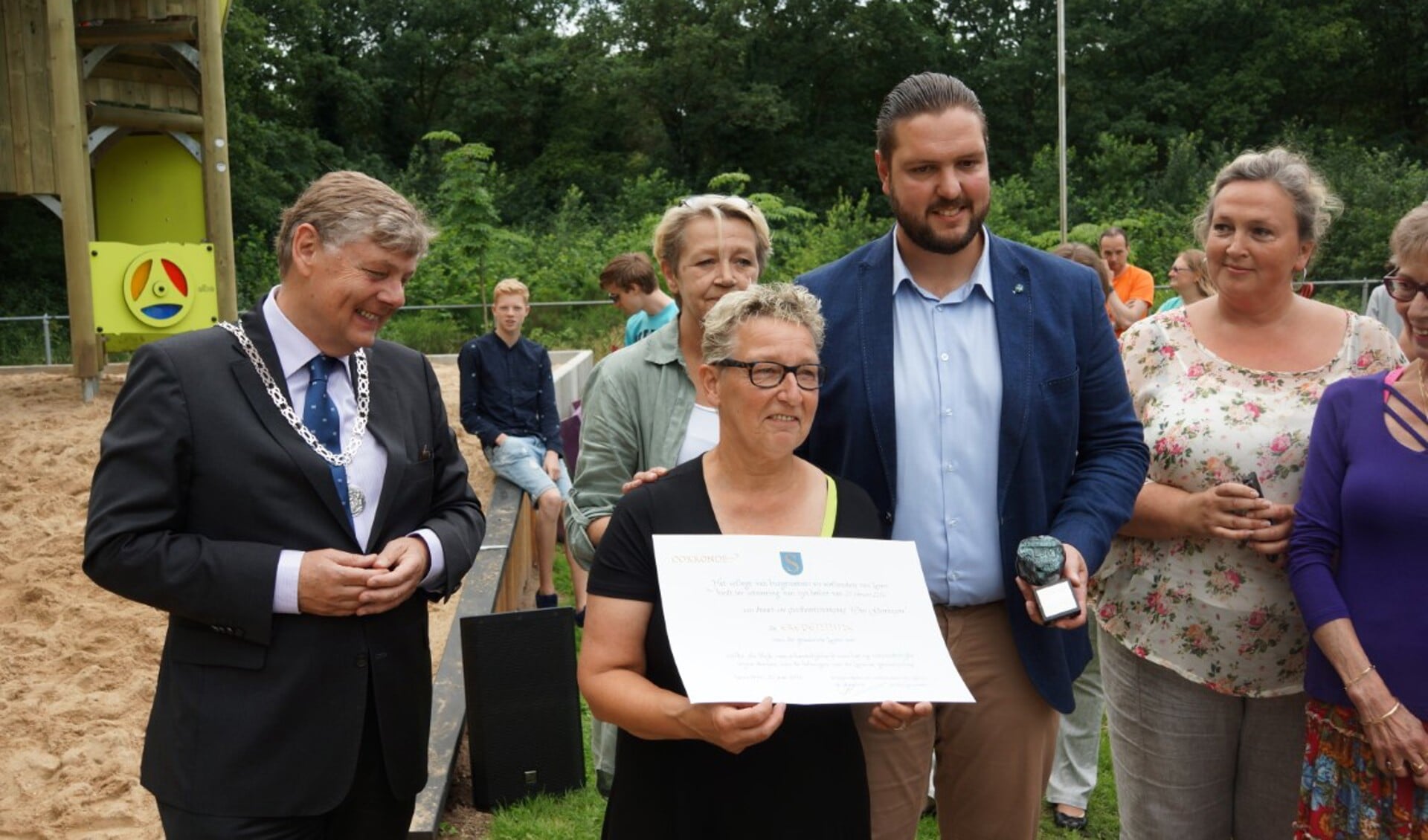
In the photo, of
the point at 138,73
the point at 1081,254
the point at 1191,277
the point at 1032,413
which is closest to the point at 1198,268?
the point at 1191,277

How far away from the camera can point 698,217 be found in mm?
3488

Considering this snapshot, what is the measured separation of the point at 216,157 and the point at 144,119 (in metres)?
0.93

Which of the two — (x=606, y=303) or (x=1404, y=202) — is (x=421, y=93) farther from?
(x=1404, y=202)

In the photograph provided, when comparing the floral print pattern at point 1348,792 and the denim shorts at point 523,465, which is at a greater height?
the floral print pattern at point 1348,792

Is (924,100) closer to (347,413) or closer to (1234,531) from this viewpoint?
(1234,531)

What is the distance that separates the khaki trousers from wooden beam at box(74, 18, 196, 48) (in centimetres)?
1204

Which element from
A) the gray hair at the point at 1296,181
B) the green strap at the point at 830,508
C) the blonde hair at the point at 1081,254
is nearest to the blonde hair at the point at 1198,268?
the blonde hair at the point at 1081,254

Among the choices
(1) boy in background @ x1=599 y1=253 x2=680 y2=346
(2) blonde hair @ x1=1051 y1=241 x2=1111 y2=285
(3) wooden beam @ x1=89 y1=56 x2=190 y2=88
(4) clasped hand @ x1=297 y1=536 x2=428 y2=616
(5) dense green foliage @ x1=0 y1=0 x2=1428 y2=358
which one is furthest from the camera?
(5) dense green foliage @ x1=0 y1=0 x2=1428 y2=358

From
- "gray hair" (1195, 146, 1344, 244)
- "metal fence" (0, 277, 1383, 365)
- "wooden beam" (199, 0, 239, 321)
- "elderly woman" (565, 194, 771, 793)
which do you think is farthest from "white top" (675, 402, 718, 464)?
"metal fence" (0, 277, 1383, 365)

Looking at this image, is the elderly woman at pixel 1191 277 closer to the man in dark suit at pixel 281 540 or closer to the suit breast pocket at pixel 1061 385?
the suit breast pocket at pixel 1061 385

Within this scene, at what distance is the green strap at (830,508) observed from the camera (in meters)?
2.60

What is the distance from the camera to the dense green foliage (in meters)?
36.8

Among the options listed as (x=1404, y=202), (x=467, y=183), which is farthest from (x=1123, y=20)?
(x=467, y=183)

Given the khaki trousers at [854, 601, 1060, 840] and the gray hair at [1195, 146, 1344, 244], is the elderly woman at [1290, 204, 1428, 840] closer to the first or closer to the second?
the gray hair at [1195, 146, 1344, 244]
